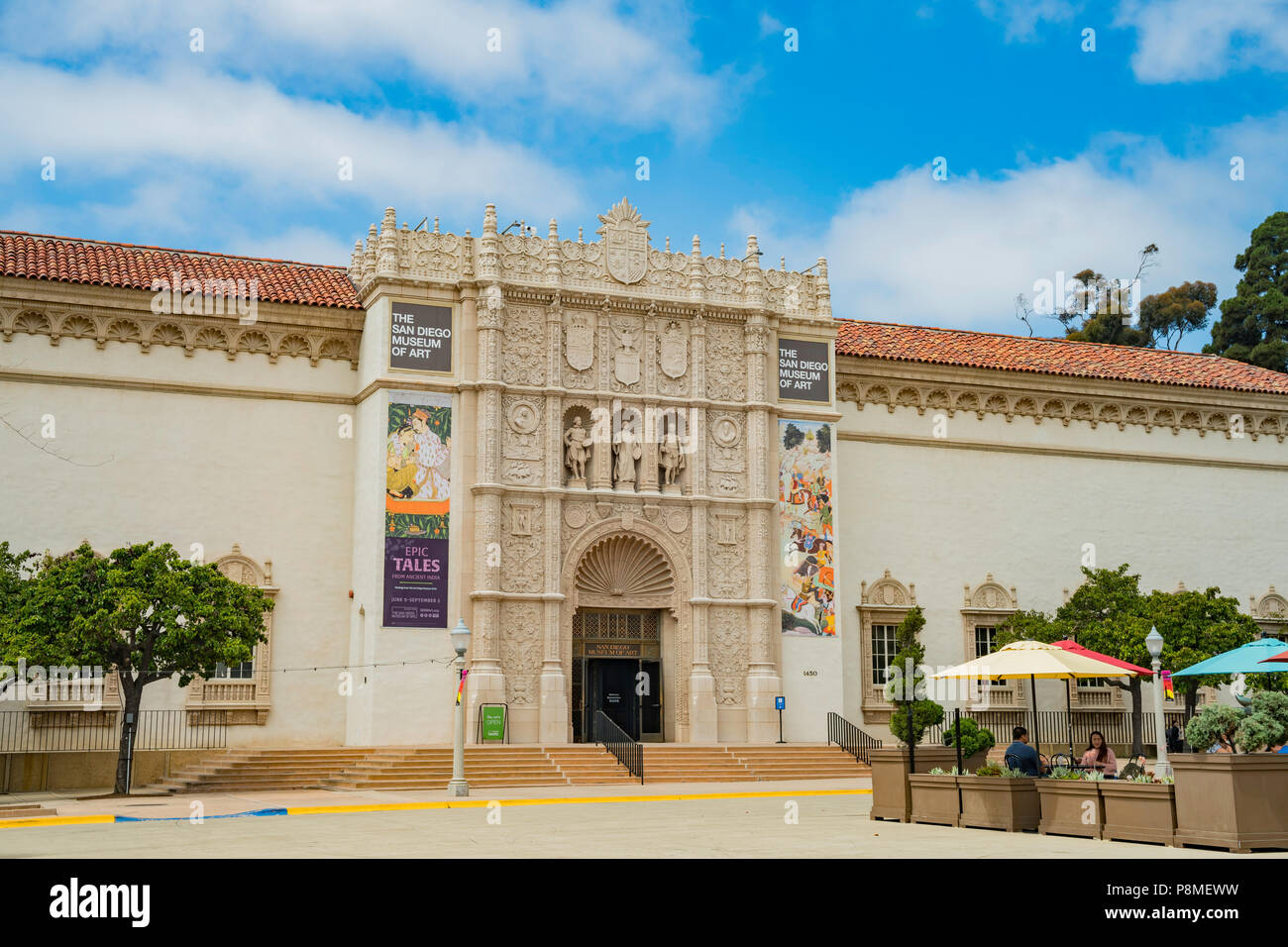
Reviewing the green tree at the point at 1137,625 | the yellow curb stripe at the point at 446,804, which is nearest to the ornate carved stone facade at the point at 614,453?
the yellow curb stripe at the point at 446,804

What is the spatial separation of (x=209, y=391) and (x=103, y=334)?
2.64 meters

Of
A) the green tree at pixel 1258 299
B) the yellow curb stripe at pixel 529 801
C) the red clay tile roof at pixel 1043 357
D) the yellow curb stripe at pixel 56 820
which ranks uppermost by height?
the green tree at pixel 1258 299

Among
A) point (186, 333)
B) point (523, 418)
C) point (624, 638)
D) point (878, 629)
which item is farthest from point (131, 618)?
point (878, 629)

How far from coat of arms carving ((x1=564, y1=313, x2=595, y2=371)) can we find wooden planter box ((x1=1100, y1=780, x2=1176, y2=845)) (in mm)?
20600

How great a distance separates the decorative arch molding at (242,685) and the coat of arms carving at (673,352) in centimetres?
1085

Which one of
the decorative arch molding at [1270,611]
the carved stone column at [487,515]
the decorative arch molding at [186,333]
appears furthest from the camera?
the decorative arch molding at [1270,611]

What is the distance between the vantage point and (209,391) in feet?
106

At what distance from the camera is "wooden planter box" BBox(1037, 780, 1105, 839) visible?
A: 50.6ft

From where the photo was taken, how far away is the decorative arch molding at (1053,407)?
38281 millimetres

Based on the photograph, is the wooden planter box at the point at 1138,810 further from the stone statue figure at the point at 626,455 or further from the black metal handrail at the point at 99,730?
the black metal handrail at the point at 99,730

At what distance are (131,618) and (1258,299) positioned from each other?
5236 cm

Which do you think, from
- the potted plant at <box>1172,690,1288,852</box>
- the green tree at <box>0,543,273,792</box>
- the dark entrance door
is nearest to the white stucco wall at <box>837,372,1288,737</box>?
the dark entrance door
